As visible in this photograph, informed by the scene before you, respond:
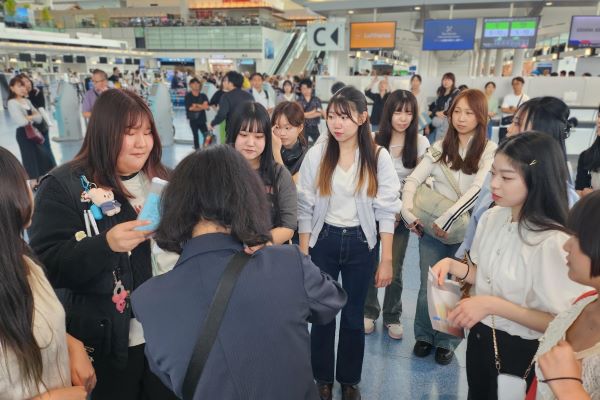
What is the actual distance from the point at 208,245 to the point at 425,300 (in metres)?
1.95

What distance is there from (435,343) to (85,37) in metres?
28.6

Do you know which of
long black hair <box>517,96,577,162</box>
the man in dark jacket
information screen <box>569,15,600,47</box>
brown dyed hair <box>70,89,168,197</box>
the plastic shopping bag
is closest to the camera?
brown dyed hair <box>70,89,168,197</box>

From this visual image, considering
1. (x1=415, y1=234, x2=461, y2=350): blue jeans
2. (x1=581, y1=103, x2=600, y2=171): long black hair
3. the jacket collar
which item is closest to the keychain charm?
the jacket collar

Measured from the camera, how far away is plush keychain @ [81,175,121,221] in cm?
134

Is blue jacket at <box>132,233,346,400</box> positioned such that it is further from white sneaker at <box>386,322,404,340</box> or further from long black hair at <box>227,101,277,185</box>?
white sneaker at <box>386,322,404,340</box>

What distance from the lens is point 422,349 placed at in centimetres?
255

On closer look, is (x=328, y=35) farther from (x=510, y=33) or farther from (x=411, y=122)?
(x=411, y=122)

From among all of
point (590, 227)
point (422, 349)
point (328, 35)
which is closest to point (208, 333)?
point (590, 227)

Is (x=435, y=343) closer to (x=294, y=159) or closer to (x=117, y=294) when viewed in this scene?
(x=294, y=159)

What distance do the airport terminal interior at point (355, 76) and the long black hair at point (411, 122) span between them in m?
0.05

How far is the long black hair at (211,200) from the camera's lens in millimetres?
957

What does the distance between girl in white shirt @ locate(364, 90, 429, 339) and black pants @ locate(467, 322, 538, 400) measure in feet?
3.73

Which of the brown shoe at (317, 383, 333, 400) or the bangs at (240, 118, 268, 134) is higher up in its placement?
the bangs at (240, 118, 268, 134)

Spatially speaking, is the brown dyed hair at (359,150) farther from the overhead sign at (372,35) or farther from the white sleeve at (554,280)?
the overhead sign at (372,35)
